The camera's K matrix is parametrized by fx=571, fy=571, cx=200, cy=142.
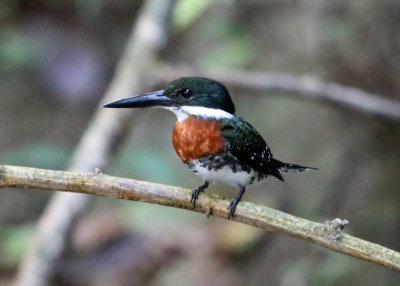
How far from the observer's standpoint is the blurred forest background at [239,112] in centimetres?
441

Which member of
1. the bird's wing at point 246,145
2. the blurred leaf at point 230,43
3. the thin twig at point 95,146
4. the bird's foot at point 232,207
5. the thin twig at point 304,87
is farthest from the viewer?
the blurred leaf at point 230,43

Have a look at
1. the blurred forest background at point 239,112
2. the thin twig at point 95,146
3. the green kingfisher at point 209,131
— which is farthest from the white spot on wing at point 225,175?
the thin twig at point 95,146

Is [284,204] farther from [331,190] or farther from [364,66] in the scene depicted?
[364,66]

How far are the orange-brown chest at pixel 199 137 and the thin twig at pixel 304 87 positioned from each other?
1898 millimetres

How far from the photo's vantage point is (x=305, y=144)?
5281 mm

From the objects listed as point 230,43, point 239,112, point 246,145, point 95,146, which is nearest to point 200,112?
point 246,145

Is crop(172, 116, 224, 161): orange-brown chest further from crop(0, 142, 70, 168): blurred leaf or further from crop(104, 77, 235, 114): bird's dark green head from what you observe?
crop(0, 142, 70, 168): blurred leaf

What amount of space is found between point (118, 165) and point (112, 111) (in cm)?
56

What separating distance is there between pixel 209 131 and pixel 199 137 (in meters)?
0.05

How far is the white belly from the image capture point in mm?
2301

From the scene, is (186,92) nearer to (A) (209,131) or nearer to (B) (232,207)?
(A) (209,131)

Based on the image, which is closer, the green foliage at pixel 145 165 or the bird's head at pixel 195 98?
the bird's head at pixel 195 98

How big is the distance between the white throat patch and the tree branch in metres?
0.32

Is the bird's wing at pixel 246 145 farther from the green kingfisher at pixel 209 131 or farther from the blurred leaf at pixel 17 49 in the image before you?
the blurred leaf at pixel 17 49
